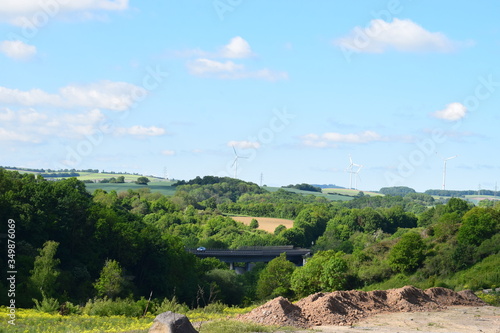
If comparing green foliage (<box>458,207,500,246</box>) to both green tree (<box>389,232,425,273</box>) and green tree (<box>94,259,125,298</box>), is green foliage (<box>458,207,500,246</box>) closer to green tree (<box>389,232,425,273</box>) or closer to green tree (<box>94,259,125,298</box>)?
green tree (<box>389,232,425,273</box>)

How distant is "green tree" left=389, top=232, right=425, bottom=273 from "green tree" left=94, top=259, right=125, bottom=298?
42.7 meters

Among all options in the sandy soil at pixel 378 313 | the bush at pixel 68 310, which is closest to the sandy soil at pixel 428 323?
the sandy soil at pixel 378 313

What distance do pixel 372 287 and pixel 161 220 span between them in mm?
118738

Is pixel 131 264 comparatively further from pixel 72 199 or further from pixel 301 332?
pixel 301 332

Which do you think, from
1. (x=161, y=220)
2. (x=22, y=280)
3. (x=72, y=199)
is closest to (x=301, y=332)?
(x=22, y=280)

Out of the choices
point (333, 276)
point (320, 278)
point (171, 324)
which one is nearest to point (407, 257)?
point (333, 276)

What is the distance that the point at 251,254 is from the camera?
157750 millimetres

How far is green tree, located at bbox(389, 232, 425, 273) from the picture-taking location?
309ft

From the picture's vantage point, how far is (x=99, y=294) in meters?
64.5

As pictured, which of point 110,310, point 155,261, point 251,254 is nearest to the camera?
point 110,310

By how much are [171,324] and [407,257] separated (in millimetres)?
75102

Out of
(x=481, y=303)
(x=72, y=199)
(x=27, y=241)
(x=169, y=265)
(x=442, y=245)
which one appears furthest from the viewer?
(x=442, y=245)

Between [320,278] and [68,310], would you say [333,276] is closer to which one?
[320,278]

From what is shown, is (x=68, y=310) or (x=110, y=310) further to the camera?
(x=110, y=310)
